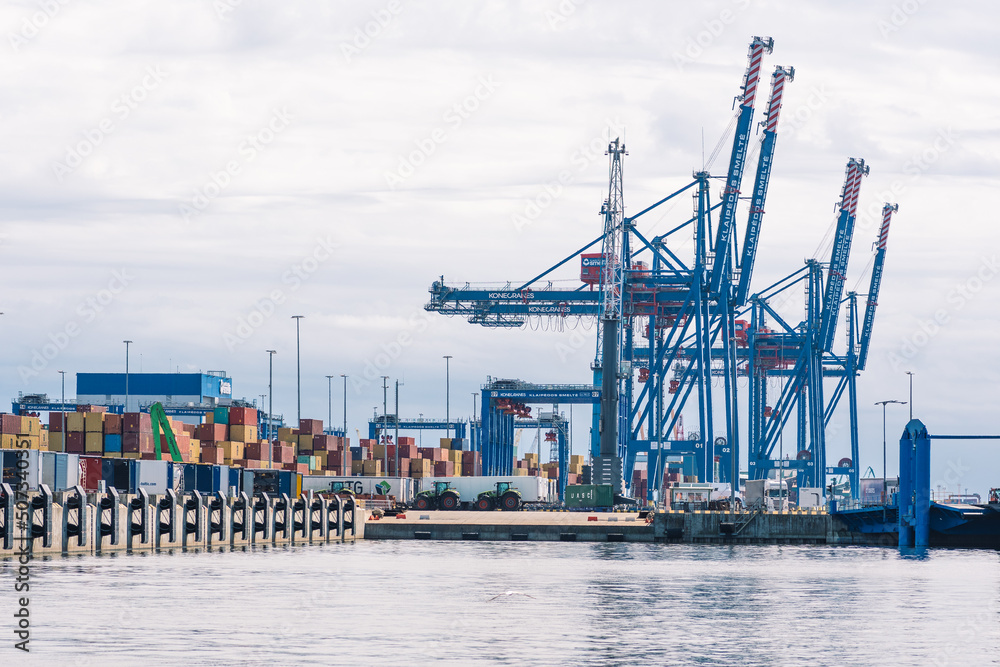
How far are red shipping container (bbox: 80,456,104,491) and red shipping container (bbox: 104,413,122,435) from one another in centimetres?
3448

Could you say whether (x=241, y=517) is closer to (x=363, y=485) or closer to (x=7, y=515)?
(x=7, y=515)

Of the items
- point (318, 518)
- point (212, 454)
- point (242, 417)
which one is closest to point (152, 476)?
point (318, 518)

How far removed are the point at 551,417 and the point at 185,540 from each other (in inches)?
3097

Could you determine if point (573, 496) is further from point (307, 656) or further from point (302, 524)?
point (307, 656)

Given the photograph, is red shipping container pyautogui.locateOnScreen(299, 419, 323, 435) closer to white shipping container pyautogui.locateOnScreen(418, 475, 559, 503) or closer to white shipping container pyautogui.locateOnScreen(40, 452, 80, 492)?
white shipping container pyautogui.locateOnScreen(418, 475, 559, 503)

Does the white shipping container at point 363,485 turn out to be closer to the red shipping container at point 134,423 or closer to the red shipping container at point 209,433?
the red shipping container at point 209,433

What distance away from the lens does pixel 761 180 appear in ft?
325

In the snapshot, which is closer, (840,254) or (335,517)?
(335,517)

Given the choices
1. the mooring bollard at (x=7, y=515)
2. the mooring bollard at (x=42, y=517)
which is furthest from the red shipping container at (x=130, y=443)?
the mooring bollard at (x=7, y=515)

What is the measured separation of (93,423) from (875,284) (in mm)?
71798

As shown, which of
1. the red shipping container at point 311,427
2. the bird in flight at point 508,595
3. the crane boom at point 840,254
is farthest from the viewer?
the red shipping container at point 311,427

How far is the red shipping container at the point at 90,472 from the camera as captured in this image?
5800 centimetres

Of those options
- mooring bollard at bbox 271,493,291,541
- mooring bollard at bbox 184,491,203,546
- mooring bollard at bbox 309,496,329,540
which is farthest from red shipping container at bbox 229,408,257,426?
mooring bollard at bbox 184,491,203,546

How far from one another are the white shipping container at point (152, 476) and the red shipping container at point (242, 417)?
158ft
